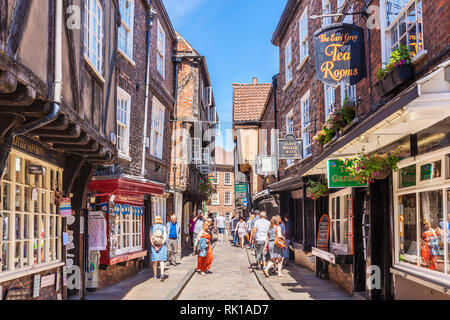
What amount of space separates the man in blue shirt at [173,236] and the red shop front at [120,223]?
140 centimetres

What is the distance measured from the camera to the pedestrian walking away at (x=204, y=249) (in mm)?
13547

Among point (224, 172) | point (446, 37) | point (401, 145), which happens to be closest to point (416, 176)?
point (401, 145)

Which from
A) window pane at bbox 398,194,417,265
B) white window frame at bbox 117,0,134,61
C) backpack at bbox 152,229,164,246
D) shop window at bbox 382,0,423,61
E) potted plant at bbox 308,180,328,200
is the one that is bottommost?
backpack at bbox 152,229,164,246

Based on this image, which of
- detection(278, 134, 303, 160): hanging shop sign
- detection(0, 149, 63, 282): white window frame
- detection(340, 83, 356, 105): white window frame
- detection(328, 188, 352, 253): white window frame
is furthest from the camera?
detection(278, 134, 303, 160): hanging shop sign

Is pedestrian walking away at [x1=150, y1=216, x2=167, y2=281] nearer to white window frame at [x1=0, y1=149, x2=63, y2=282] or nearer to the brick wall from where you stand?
white window frame at [x1=0, y1=149, x2=63, y2=282]

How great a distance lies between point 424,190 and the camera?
6.66 meters

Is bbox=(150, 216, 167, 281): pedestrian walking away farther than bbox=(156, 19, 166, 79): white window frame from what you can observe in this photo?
No

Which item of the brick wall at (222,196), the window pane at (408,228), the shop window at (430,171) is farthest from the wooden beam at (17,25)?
the brick wall at (222,196)

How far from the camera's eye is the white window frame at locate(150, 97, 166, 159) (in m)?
16.0

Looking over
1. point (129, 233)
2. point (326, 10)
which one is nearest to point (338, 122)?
point (326, 10)

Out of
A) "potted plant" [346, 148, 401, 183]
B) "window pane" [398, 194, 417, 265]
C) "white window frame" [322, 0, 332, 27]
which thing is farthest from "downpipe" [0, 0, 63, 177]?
"white window frame" [322, 0, 332, 27]

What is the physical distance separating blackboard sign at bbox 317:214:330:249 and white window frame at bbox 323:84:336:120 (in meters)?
2.73

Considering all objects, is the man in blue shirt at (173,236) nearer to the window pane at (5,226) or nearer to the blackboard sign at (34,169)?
the blackboard sign at (34,169)

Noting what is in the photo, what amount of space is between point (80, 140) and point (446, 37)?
5188mm
